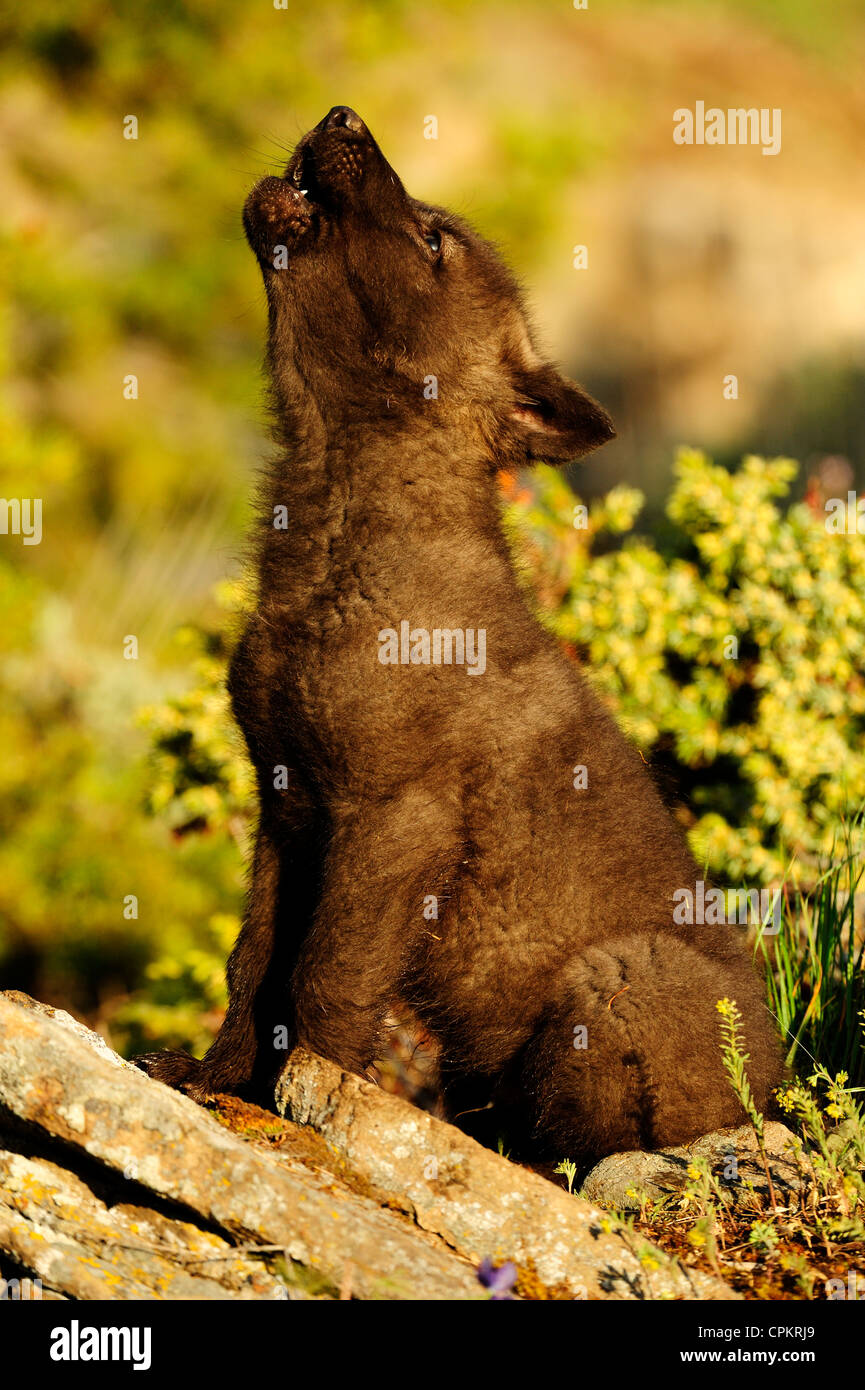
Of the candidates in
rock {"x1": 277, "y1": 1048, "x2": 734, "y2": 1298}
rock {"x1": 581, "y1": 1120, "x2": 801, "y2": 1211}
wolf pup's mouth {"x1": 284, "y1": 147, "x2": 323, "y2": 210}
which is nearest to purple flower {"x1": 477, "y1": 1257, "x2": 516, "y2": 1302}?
rock {"x1": 277, "y1": 1048, "x2": 734, "y2": 1298}

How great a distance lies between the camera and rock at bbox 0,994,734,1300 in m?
2.72

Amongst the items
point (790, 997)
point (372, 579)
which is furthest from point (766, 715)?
point (372, 579)

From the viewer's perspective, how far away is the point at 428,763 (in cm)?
363

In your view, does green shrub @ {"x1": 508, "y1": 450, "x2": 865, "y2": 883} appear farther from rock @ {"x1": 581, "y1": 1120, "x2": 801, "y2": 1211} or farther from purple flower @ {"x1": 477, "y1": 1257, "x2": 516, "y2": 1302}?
→ purple flower @ {"x1": 477, "y1": 1257, "x2": 516, "y2": 1302}

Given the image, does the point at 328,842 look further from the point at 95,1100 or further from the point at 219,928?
the point at 219,928

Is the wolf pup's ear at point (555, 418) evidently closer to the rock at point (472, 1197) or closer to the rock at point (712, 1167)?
the rock at point (472, 1197)

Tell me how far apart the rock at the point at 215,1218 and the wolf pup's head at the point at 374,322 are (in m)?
2.06

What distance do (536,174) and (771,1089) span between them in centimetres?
897

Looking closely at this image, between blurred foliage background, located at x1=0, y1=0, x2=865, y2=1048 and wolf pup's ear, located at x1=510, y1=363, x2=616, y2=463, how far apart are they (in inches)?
16.8

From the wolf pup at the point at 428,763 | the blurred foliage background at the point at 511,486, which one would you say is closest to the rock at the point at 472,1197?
the wolf pup at the point at 428,763

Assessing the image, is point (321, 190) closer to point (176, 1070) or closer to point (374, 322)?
point (374, 322)

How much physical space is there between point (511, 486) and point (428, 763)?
1.60 metres

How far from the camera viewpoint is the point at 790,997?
4.57 metres

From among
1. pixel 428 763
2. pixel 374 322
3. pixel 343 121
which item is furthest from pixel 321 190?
pixel 428 763
